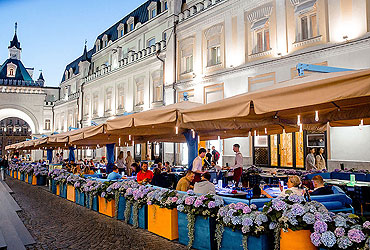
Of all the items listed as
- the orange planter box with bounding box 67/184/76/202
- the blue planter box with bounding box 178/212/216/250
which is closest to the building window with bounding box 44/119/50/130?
the orange planter box with bounding box 67/184/76/202

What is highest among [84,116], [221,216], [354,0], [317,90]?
[354,0]

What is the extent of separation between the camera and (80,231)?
24.7 ft

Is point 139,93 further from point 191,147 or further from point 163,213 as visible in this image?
point 163,213

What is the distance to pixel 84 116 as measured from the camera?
122ft

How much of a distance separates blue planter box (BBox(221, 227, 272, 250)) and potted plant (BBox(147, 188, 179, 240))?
1.55m

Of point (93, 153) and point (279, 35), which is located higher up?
point (279, 35)

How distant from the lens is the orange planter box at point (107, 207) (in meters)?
8.91

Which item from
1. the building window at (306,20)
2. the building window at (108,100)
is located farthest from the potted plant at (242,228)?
the building window at (108,100)

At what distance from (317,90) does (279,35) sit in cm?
1332

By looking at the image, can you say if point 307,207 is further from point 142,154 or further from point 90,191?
point 142,154

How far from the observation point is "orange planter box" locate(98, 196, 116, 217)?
8.91 metres

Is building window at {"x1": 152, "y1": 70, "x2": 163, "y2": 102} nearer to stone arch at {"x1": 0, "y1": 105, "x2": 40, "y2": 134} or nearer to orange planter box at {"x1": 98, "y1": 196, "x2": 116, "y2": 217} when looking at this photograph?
orange planter box at {"x1": 98, "y1": 196, "x2": 116, "y2": 217}

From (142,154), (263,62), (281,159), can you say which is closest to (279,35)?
(263,62)

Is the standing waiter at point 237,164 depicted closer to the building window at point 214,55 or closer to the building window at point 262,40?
the building window at point 262,40
